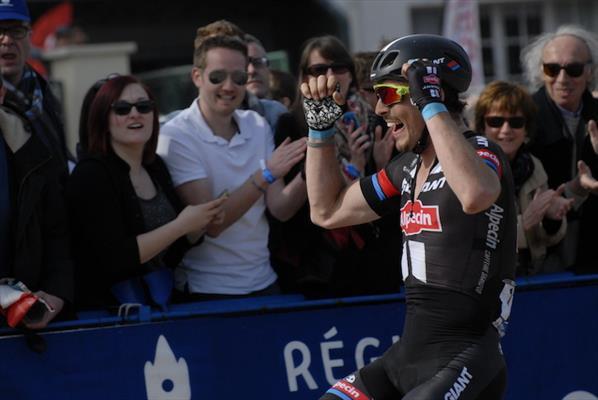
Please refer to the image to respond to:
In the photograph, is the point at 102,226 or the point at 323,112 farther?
the point at 102,226

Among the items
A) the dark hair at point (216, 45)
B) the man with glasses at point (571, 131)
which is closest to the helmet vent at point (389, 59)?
the dark hair at point (216, 45)

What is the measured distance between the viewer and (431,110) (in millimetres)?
4004

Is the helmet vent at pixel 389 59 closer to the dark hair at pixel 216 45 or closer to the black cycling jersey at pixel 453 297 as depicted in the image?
the black cycling jersey at pixel 453 297

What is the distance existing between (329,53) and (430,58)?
2047mm

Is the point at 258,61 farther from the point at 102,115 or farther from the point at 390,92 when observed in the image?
the point at 390,92

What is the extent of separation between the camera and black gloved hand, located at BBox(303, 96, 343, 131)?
457 centimetres

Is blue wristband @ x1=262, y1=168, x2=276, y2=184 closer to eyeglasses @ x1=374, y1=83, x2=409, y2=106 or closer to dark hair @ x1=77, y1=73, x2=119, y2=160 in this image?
dark hair @ x1=77, y1=73, x2=119, y2=160

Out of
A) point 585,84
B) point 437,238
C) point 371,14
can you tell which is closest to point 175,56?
point 371,14

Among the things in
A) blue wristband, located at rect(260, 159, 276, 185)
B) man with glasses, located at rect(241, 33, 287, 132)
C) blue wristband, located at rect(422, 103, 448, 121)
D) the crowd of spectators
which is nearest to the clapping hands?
the crowd of spectators

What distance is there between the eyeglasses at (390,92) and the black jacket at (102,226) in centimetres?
165

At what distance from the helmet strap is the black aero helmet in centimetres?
20

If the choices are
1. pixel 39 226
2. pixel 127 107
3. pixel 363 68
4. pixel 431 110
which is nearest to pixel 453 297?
pixel 431 110

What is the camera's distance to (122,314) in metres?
5.42

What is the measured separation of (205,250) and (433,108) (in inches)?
84.4
